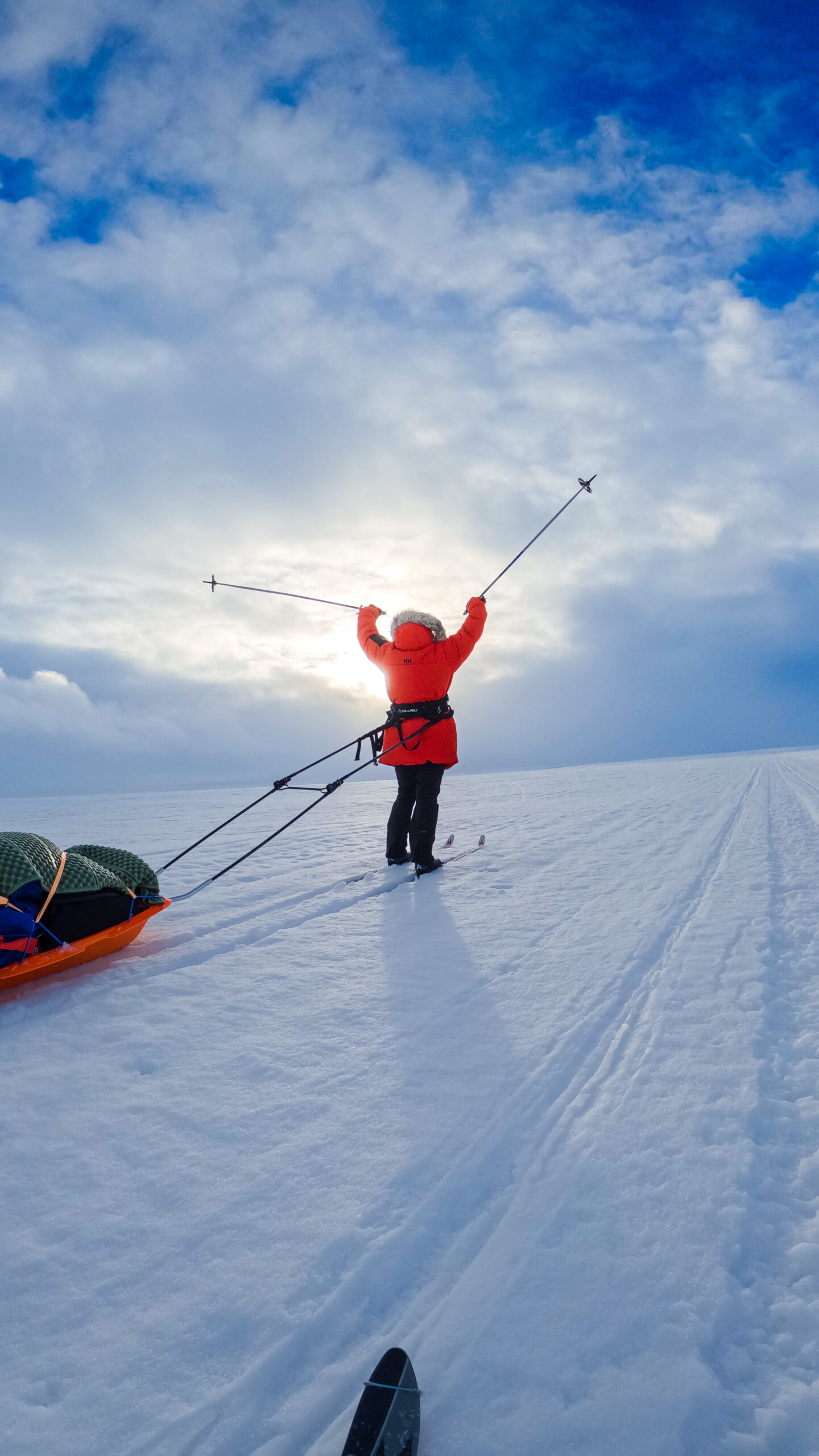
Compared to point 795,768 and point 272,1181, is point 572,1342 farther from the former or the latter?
point 795,768

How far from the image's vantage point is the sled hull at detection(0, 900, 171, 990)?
9.68 ft

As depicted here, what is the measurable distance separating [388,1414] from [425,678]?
502cm

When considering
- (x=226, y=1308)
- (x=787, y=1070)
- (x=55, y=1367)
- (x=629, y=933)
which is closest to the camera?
(x=55, y=1367)

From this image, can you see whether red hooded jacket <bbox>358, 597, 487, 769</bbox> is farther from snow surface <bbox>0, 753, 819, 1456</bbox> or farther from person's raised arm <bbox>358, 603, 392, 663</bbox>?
snow surface <bbox>0, 753, 819, 1456</bbox>

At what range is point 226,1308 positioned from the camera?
4.64 feet

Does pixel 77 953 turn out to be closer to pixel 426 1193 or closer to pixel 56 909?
pixel 56 909

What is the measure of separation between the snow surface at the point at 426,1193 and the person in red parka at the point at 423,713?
7.08 feet

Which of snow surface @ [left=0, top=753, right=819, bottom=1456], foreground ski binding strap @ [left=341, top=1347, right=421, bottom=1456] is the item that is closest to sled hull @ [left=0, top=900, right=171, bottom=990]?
snow surface @ [left=0, top=753, right=819, bottom=1456]

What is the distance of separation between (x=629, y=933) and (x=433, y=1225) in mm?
2332

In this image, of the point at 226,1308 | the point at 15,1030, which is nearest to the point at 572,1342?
the point at 226,1308

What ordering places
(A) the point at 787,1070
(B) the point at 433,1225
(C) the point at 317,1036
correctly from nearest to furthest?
1. (B) the point at 433,1225
2. (A) the point at 787,1070
3. (C) the point at 317,1036

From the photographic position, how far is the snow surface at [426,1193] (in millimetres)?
1239

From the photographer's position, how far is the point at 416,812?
5840 mm

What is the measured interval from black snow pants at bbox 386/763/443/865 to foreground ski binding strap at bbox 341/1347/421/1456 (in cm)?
453
